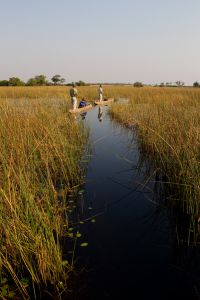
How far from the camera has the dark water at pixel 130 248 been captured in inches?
110

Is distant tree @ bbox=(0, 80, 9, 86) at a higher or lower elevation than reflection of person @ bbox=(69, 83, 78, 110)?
higher

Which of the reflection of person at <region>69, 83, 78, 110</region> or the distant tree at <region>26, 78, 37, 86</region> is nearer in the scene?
the reflection of person at <region>69, 83, 78, 110</region>

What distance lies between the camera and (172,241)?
3584mm

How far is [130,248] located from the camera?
11.3 feet

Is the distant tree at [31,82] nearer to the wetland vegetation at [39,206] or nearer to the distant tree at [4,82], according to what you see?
the distant tree at [4,82]

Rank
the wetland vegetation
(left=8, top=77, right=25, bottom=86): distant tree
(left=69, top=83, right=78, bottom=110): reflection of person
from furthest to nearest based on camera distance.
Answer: (left=8, top=77, right=25, bottom=86): distant tree, (left=69, top=83, right=78, bottom=110): reflection of person, the wetland vegetation

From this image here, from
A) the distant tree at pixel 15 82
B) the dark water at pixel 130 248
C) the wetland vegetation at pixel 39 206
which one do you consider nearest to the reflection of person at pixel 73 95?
the wetland vegetation at pixel 39 206

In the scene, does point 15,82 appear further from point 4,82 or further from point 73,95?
point 73,95

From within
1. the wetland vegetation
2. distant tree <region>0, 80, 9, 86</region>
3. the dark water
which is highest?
distant tree <region>0, 80, 9, 86</region>

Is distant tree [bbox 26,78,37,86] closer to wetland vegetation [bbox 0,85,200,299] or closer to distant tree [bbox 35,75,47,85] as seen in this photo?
distant tree [bbox 35,75,47,85]

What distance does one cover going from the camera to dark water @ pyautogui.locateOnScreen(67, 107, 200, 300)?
9.15 ft

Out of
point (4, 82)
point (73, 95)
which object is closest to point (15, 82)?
point (4, 82)

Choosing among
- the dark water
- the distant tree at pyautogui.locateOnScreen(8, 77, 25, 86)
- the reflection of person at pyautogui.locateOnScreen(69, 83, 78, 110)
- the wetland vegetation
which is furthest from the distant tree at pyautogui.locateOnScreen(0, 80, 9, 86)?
the dark water

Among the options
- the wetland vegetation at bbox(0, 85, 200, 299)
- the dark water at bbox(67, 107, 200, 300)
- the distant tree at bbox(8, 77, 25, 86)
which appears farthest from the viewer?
the distant tree at bbox(8, 77, 25, 86)
